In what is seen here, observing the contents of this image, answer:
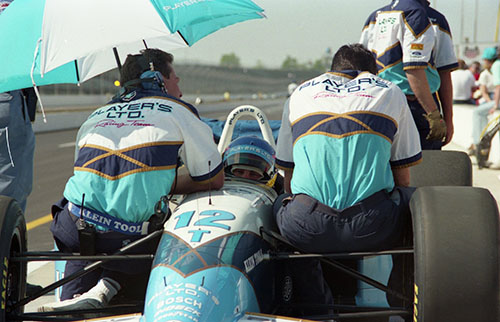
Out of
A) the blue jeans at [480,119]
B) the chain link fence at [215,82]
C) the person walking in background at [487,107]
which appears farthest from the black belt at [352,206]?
the chain link fence at [215,82]

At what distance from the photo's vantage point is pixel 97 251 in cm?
364

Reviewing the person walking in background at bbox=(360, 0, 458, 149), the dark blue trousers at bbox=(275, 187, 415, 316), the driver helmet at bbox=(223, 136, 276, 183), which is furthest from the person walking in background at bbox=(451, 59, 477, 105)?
the dark blue trousers at bbox=(275, 187, 415, 316)

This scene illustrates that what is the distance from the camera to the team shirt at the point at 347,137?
3455mm

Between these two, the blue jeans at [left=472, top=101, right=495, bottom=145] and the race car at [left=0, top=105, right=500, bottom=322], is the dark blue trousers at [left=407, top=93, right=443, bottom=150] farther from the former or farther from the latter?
the blue jeans at [left=472, top=101, right=495, bottom=145]

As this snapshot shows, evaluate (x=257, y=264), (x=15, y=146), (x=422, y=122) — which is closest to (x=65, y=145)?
(x=15, y=146)

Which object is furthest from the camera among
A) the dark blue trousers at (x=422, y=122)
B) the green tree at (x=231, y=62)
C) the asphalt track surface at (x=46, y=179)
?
the green tree at (x=231, y=62)

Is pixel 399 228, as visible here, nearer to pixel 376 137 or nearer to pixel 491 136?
pixel 376 137

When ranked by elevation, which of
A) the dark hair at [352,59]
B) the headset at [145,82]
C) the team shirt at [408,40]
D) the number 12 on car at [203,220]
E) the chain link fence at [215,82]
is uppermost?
the chain link fence at [215,82]

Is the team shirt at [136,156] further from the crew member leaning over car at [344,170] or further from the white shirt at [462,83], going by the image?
the white shirt at [462,83]

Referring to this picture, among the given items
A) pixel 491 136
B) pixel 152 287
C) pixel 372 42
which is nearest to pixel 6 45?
pixel 152 287

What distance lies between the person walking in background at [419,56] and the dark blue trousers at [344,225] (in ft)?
6.06

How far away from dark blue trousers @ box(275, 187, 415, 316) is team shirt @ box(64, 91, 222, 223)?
0.61 meters

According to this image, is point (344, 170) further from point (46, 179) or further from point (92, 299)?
point (46, 179)

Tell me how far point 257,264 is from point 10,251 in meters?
1.29
